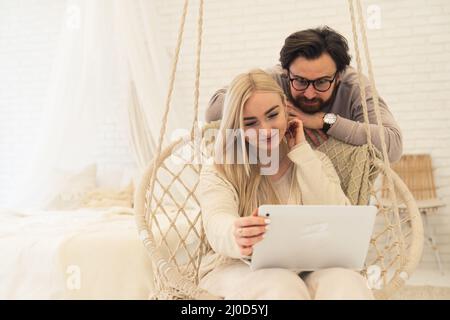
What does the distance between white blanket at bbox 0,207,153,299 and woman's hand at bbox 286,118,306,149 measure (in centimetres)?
76

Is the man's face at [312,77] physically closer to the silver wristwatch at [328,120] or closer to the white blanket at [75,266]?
the silver wristwatch at [328,120]

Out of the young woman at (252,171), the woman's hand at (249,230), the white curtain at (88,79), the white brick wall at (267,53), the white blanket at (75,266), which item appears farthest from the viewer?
the white brick wall at (267,53)

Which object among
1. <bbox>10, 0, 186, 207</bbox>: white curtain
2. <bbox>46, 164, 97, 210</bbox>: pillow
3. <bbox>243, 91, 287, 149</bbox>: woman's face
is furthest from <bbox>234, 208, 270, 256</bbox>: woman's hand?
<bbox>46, 164, 97, 210</bbox>: pillow

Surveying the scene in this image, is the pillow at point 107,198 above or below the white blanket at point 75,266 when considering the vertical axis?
above

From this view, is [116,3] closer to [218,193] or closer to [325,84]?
[325,84]

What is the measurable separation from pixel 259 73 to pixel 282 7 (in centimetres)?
244

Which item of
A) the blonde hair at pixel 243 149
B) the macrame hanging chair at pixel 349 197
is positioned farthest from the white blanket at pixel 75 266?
the blonde hair at pixel 243 149

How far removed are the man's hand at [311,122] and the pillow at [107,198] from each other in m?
1.72

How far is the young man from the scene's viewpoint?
162 cm

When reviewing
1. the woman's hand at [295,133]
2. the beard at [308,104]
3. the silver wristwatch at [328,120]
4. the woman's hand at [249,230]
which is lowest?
the woman's hand at [249,230]

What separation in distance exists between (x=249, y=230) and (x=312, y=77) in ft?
2.41

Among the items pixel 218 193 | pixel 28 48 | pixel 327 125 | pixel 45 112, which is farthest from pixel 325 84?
pixel 28 48

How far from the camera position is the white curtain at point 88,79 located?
2.76 m

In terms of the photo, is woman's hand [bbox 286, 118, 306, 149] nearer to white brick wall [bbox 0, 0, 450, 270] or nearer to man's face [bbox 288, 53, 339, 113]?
man's face [bbox 288, 53, 339, 113]
